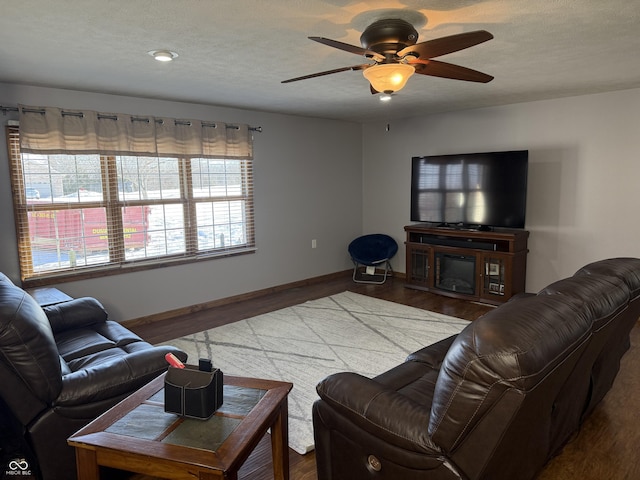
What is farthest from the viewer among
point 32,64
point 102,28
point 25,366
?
point 32,64

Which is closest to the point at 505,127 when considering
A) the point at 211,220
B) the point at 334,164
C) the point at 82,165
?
the point at 334,164

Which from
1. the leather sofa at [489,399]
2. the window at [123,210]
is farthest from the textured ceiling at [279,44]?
the leather sofa at [489,399]

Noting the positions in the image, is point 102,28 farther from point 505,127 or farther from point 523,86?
point 505,127

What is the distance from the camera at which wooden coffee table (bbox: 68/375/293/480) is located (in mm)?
1416

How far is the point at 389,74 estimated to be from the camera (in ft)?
7.39

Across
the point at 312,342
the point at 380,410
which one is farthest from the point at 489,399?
the point at 312,342

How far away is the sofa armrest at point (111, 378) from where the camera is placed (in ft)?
6.19

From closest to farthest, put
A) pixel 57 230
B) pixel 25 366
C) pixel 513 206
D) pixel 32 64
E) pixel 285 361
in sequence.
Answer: pixel 25 366
pixel 32 64
pixel 285 361
pixel 57 230
pixel 513 206

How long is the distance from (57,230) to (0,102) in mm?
1139

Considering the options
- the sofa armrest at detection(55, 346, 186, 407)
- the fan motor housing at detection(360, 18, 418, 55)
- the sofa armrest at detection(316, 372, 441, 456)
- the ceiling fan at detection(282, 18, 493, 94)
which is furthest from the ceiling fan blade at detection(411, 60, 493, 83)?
the sofa armrest at detection(55, 346, 186, 407)

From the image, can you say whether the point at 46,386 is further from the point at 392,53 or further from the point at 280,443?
the point at 392,53

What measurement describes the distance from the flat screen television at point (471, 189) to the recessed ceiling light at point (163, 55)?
11.5 feet

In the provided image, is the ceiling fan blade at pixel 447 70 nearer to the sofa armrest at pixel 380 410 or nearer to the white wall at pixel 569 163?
the sofa armrest at pixel 380 410

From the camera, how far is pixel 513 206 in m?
4.80
